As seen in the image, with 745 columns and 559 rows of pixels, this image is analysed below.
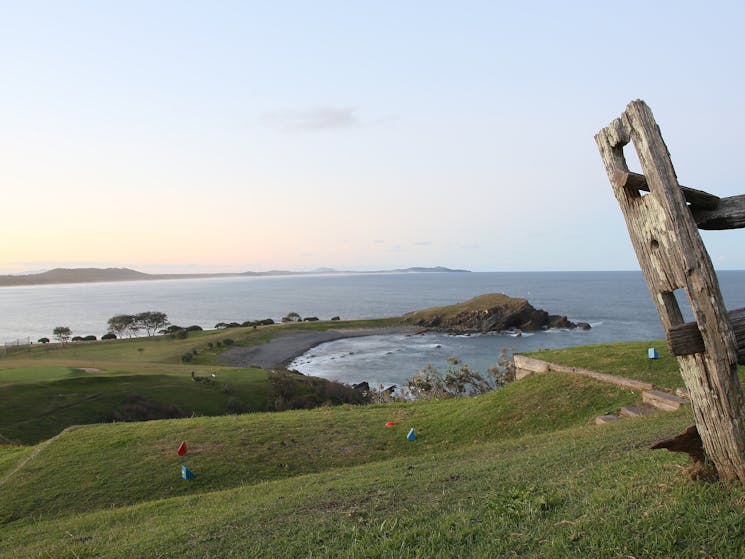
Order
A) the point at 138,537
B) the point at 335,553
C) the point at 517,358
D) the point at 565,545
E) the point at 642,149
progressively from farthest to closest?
the point at 517,358
the point at 138,537
the point at 335,553
the point at 642,149
the point at 565,545

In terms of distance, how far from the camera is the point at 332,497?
7594 mm

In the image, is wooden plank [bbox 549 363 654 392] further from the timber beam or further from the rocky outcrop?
the rocky outcrop

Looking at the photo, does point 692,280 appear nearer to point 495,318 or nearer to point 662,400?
point 662,400

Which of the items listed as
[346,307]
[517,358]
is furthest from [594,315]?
[517,358]

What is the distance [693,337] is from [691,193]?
134 centimetres

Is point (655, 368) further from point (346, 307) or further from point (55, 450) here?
point (346, 307)

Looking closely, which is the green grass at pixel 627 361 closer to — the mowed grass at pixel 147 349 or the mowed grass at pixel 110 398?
the mowed grass at pixel 110 398

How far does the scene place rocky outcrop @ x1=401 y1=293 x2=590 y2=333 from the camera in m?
78.8

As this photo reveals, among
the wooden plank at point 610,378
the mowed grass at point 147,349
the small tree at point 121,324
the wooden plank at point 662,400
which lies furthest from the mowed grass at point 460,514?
the small tree at point 121,324

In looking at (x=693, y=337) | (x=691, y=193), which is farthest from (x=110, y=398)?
(x=691, y=193)

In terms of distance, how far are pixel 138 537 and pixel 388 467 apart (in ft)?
15.6

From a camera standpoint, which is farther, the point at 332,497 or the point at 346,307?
the point at 346,307

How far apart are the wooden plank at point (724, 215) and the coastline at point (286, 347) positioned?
173ft

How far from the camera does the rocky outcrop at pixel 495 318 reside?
7881cm
